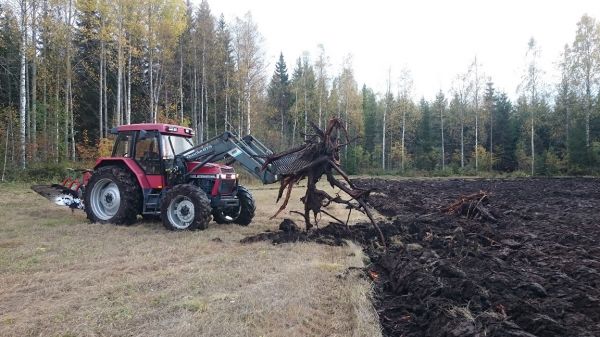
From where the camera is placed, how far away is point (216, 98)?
113ft

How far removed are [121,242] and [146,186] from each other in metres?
2.05

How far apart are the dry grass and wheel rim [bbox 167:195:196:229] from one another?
17.0 inches

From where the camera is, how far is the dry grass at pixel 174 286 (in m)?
4.01

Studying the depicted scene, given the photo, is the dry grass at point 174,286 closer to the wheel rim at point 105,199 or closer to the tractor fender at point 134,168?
the tractor fender at point 134,168

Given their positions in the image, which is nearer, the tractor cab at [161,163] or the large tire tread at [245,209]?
the tractor cab at [161,163]

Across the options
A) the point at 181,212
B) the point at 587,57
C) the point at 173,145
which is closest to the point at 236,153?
the point at 181,212

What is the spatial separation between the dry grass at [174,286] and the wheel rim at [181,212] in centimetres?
43

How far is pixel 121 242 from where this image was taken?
7.71 metres

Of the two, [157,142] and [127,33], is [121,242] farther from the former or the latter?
[127,33]

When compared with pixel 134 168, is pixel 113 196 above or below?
below

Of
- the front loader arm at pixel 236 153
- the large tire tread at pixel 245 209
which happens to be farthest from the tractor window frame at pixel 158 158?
the large tire tread at pixel 245 209

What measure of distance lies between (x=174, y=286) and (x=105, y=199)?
5.77 m

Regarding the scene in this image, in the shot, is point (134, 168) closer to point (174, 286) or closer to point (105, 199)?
point (105, 199)

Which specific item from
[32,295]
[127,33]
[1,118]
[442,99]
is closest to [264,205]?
[32,295]
